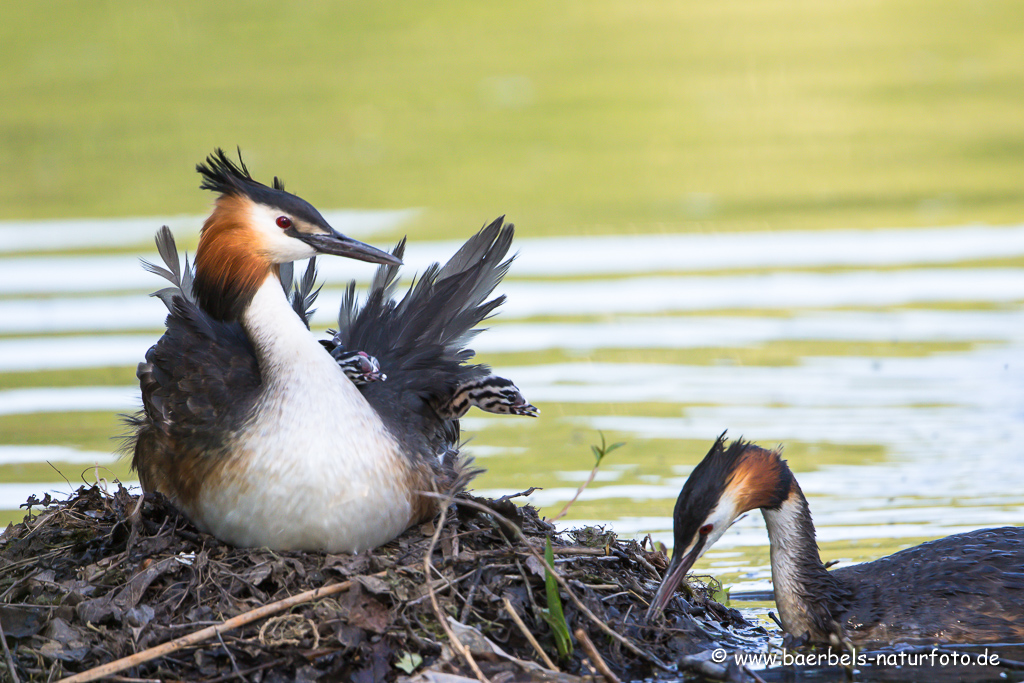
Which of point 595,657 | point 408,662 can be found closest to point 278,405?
point 408,662

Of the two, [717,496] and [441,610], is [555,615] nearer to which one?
[441,610]

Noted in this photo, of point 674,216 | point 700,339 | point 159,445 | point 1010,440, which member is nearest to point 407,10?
point 674,216

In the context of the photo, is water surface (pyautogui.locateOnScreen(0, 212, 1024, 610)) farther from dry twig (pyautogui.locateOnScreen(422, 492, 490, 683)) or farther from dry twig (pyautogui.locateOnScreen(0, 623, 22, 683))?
dry twig (pyautogui.locateOnScreen(422, 492, 490, 683))

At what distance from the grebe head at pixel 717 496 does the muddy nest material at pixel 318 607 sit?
0.93ft

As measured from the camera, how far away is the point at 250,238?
240 inches

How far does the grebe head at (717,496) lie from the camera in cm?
616

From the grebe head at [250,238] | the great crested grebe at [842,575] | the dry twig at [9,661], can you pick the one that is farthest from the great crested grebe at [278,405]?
the great crested grebe at [842,575]

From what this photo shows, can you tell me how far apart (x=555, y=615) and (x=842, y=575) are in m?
1.56

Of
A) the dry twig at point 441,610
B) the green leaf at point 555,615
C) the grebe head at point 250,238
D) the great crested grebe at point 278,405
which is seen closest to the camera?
the dry twig at point 441,610

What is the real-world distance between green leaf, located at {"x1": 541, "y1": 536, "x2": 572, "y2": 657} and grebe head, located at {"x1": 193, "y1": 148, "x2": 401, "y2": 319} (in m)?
1.48

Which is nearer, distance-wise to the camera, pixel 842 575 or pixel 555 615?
pixel 555 615

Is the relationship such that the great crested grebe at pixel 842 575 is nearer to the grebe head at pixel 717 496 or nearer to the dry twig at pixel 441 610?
the grebe head at pixel 717 496

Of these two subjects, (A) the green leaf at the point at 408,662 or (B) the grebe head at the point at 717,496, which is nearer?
(A) the green leaf at the point at 408,662

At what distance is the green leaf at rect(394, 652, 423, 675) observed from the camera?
5.61 metres
